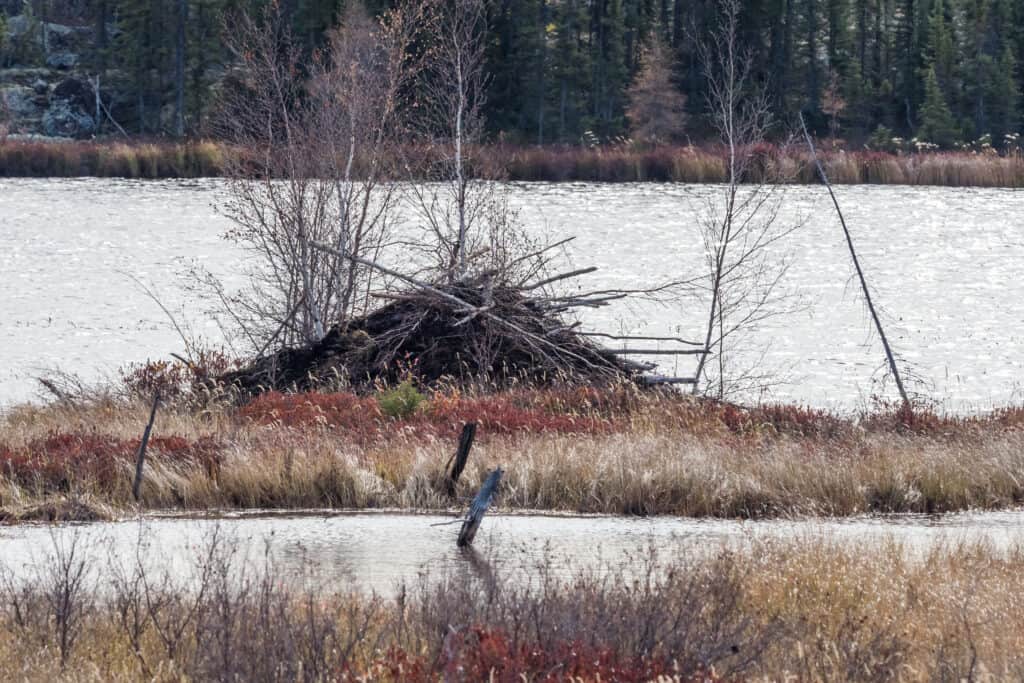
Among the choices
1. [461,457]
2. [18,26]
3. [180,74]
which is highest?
[18,26]

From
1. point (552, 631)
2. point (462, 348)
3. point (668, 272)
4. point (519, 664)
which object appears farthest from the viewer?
point (668, 272)

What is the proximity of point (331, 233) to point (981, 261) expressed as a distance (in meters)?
20.4

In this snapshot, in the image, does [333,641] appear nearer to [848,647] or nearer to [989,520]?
[848,647]

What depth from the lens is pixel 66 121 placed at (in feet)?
238

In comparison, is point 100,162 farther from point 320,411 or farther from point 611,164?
point 320,411

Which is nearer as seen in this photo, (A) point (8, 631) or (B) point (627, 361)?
(A) point (8, 631)

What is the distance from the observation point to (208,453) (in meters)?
13.3

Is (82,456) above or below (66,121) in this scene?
below

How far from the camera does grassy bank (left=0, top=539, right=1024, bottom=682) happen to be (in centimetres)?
636

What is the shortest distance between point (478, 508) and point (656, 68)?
200ft

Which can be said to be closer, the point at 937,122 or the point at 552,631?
the point at 552,631

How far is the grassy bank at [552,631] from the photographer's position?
636 centimetres

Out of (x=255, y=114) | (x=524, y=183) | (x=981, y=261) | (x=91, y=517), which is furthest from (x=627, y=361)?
(x=524, y=183)

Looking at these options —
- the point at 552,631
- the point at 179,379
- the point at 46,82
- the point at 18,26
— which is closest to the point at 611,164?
the point at 179,379
